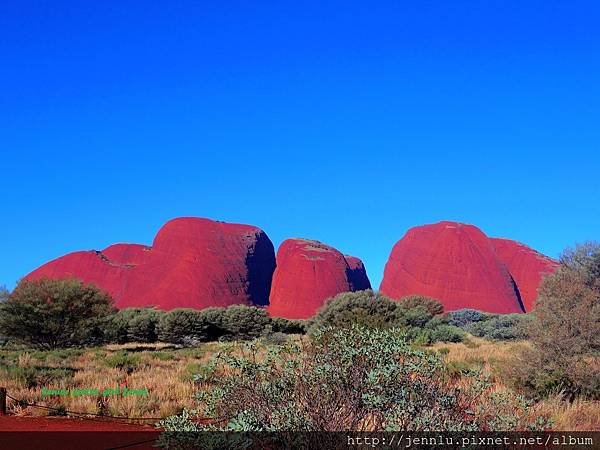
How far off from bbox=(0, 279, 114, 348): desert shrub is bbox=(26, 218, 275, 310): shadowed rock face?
143 feet

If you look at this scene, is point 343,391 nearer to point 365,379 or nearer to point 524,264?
point 365,379

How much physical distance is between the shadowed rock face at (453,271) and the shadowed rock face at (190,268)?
19975mm

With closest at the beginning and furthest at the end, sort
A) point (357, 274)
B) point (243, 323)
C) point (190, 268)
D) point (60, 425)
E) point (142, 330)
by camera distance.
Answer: point (60, 425) → point (142, 330) → point (243, 323) → point (190, 268) → point (357, 274)

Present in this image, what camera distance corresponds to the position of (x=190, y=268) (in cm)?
7519

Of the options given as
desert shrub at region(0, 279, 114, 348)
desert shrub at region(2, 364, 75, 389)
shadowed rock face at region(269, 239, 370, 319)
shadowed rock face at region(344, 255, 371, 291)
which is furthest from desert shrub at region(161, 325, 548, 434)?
shadowed rock face at region(344, 255, 371, 291)

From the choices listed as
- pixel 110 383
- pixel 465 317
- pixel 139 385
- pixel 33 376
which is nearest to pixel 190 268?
pixel 465 317

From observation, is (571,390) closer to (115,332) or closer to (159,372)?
(159,372)

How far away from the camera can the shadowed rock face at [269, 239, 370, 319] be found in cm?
7281

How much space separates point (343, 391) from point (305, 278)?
70793 mm

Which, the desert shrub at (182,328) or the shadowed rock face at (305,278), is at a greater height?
the shadowed rock face at (305,278)

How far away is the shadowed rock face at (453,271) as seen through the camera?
227ft

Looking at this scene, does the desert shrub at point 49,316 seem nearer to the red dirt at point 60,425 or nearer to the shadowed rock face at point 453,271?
the red dirt at point 60,425

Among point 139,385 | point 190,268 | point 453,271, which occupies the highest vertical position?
point 190,268

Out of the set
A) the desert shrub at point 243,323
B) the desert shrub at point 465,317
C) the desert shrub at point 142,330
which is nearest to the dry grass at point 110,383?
the desert shrub at point 142,330
